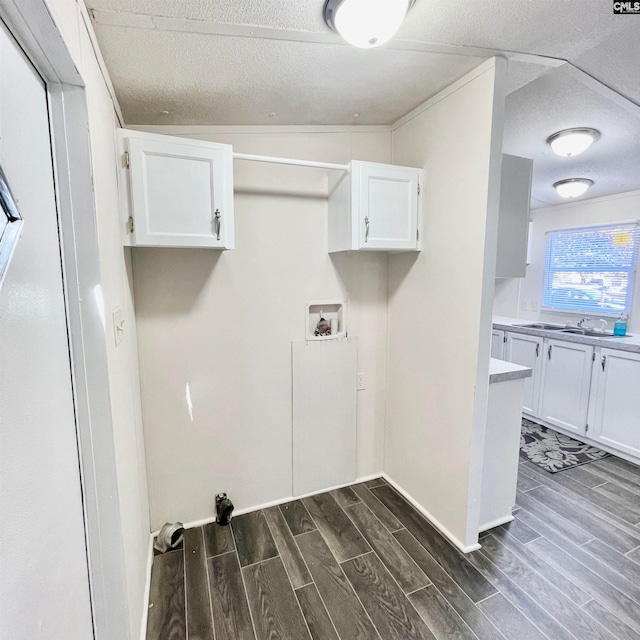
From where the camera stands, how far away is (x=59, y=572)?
0.88 metres

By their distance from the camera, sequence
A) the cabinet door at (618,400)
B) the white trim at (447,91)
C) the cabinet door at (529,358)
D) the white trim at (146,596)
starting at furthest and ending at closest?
the cabinet door at (529,358) → the cabinet door at (618,400) → the white trim at (447,91) → the white trim at (146,596)

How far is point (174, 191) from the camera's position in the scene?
167 cm

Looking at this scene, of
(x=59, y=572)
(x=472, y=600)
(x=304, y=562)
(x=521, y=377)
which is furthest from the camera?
(x=521, y=377)

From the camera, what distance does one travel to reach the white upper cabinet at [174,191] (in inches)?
63.0

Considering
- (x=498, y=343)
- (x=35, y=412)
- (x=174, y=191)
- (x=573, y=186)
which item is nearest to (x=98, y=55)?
(x=174, y=191)

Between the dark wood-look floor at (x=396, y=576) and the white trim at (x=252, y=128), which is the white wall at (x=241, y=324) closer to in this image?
the white trim at (x=252, y=128)

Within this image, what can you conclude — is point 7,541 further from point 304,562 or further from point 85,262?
point 304,562

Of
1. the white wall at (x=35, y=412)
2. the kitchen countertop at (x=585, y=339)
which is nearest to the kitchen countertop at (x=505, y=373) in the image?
the kitchen countertop at (x=585, y=339)

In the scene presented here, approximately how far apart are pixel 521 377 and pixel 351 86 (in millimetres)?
1860

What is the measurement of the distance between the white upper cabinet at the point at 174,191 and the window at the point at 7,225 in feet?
3.10

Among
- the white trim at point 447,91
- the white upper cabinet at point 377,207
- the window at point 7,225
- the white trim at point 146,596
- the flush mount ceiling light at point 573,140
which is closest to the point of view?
the window at point 7,225

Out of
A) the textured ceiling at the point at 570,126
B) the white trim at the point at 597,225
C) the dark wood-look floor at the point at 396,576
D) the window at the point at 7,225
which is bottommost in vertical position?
the dark wood-look floor at the point at 396,576

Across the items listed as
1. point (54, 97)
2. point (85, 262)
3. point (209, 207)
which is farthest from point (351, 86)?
point (85, 262)

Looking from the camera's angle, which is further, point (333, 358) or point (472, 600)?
point (333, 358)
